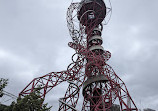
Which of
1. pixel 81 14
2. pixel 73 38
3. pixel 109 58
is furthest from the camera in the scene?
pixel 81 14

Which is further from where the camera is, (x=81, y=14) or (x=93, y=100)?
(x=81, y=14)

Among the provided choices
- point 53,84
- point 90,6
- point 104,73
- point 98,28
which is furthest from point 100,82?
point 90,6

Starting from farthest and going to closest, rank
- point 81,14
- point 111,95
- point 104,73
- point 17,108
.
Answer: point 81,14 < point 104,73 < point 111,95 < point 17,108

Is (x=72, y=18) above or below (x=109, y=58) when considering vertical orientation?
above

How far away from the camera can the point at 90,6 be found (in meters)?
37.3

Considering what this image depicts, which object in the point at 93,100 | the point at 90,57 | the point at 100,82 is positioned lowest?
the point at 93,100

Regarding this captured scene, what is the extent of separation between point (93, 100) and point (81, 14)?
2318cm

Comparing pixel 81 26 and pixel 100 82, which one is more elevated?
pixel 81 26

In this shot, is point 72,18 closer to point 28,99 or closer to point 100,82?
point 100,82

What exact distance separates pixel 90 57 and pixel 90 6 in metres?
17.5

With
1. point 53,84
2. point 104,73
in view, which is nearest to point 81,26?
point 104,73

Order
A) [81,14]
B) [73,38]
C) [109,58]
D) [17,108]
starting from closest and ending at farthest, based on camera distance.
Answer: [17,108], [109,58], [73,38], [81,14]

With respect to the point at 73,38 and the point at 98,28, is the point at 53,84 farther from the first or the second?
the point at 98,28

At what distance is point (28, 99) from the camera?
1456 centimetres
